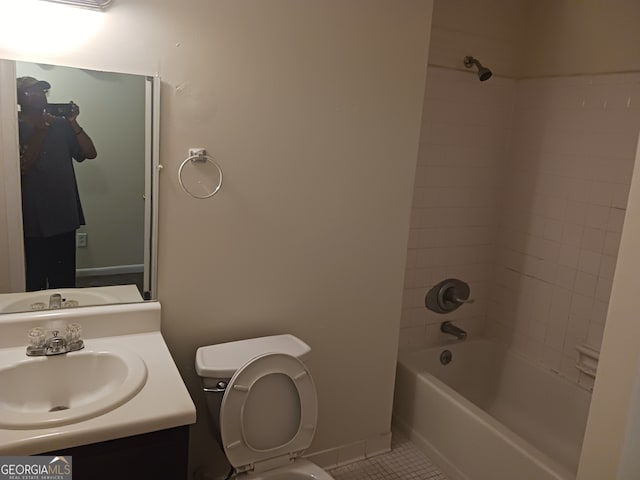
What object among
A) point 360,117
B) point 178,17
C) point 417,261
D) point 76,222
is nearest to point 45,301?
point 76,222

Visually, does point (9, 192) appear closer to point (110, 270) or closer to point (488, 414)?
point (110, 270)

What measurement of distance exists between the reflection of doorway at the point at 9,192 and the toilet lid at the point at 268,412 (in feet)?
2.57

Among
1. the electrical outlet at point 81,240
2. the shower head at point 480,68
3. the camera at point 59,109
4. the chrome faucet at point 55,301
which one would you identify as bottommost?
the chrome faucet at point 55,301

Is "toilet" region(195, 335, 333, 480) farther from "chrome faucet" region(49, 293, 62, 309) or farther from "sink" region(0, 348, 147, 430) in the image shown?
"chrome faucet" region(49, 293, 62, 309)

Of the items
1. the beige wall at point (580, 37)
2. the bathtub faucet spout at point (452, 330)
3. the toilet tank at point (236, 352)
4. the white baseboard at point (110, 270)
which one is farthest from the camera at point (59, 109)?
the beige wall at point (580, 37)

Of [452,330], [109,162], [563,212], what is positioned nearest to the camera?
[109,162]

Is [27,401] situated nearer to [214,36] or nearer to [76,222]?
[76,222]

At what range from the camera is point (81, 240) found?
1.76 m

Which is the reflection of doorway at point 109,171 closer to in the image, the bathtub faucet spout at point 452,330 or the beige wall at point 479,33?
the beige wall at point 479,33

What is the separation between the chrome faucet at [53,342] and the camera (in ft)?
5.29

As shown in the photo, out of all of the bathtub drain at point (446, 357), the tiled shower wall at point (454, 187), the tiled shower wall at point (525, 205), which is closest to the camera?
the tiled shower wall at point (525, 205)

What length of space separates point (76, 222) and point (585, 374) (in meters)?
2.40

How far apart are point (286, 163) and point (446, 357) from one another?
1.56 meters

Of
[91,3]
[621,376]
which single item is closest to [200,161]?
[91,3]
